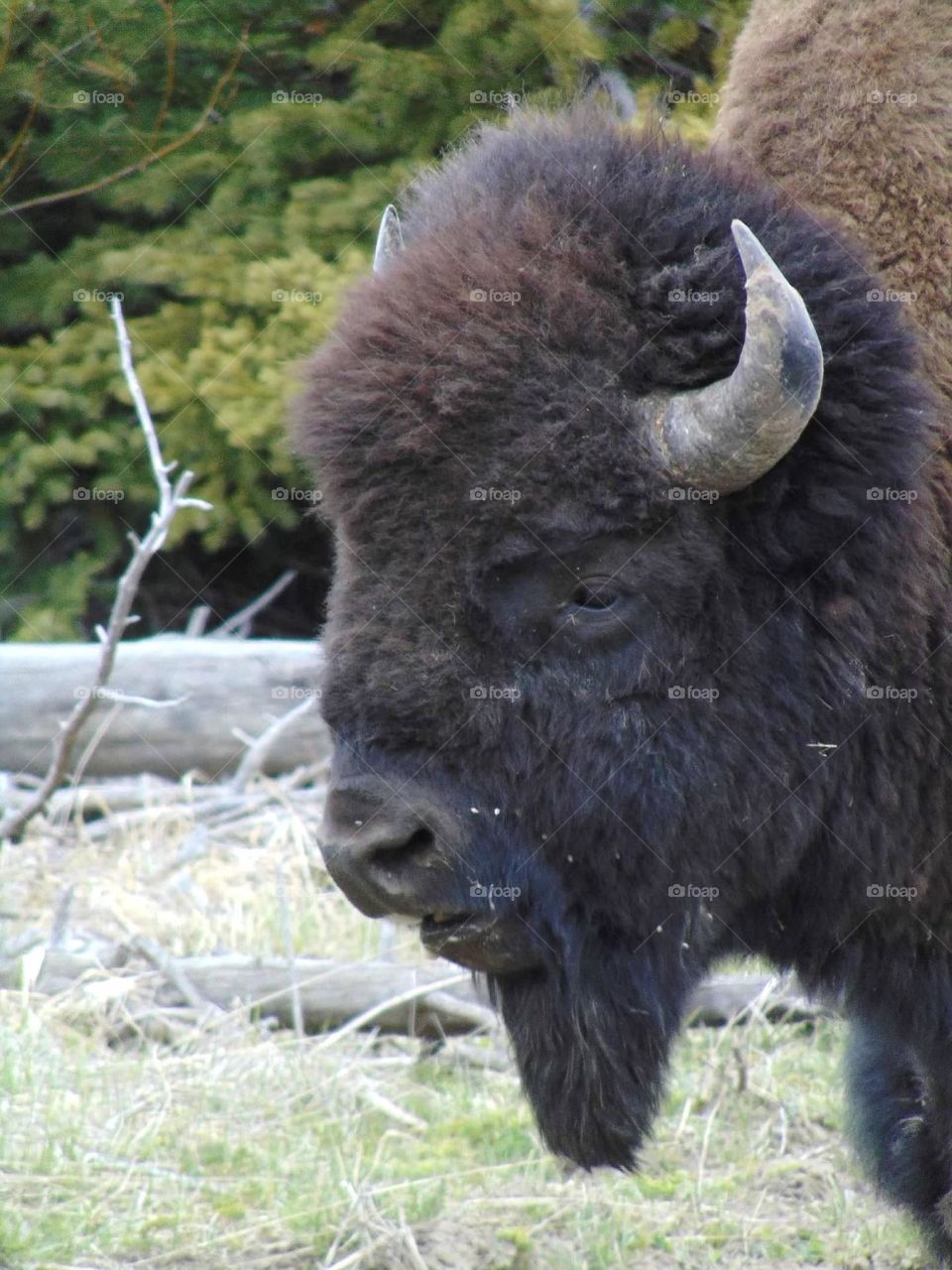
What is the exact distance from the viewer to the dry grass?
3.39 metres

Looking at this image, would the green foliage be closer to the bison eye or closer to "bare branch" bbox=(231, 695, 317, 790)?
"bare branch" bbox=(231, 695, 317, 790)

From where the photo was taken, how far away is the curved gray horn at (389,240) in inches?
125

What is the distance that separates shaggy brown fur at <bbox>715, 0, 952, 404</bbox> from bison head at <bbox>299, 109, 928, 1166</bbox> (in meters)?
0.24

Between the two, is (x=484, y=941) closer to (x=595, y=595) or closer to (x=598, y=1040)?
(x=598, y=1040)

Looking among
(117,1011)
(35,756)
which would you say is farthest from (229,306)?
(117,1011)

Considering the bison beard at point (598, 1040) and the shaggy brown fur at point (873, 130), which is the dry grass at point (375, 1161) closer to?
the bison beard at point (598, 1040)

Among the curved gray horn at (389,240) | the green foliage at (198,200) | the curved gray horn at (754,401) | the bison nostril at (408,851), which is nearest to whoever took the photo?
the curved gray horn at (754,401)

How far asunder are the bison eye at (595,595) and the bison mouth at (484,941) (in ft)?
1.93

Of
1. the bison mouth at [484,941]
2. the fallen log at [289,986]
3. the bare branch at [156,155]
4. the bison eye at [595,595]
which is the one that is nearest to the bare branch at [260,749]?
the fallen log at [289,986]

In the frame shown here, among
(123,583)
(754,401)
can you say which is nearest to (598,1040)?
(754,401)

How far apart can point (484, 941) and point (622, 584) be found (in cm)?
71

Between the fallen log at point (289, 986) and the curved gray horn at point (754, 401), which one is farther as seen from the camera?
the fallen log at point (289, 986)

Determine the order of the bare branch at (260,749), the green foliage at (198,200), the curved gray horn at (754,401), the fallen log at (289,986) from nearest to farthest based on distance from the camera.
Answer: the curved gray horn at (754,401), the fallen log at (289,986), the bare branch at (260,749), the green foliage at (198,200)

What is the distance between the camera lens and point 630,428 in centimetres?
266
